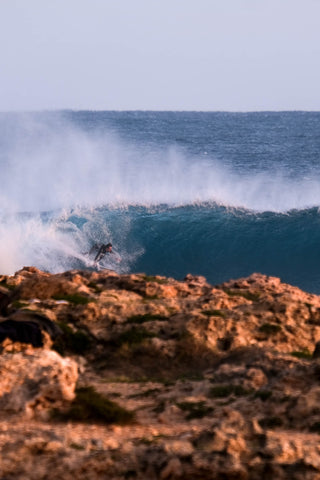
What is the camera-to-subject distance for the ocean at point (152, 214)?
22.4m

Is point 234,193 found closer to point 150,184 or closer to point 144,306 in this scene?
point 150,184

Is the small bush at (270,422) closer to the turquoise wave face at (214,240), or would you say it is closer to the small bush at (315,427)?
the small bush at (315,427)

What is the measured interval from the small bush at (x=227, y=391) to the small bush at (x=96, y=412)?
90 centimetres

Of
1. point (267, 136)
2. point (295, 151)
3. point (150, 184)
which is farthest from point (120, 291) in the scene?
point (267, 136)

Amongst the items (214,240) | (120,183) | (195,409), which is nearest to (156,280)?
(195,409)

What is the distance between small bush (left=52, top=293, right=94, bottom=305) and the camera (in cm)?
1017

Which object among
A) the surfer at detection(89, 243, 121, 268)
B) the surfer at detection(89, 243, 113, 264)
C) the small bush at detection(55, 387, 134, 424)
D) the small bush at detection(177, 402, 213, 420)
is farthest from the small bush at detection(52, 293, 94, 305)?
the surfer at detection(89, 243, 113, 264)

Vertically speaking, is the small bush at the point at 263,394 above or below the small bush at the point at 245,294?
below

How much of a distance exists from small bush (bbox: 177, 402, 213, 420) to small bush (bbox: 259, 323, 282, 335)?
2183 millimetres

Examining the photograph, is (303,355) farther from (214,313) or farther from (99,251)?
(99,251)

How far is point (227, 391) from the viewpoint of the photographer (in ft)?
24.2

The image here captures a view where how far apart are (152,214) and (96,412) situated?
2078 centimetres

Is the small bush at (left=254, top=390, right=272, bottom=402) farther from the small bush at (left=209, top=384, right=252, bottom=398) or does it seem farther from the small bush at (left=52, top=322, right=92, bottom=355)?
the small bush at (left=52, top=322, right=92, bottom=355)

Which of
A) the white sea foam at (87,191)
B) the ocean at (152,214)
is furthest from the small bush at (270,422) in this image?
the white sea foam at (87,191)
